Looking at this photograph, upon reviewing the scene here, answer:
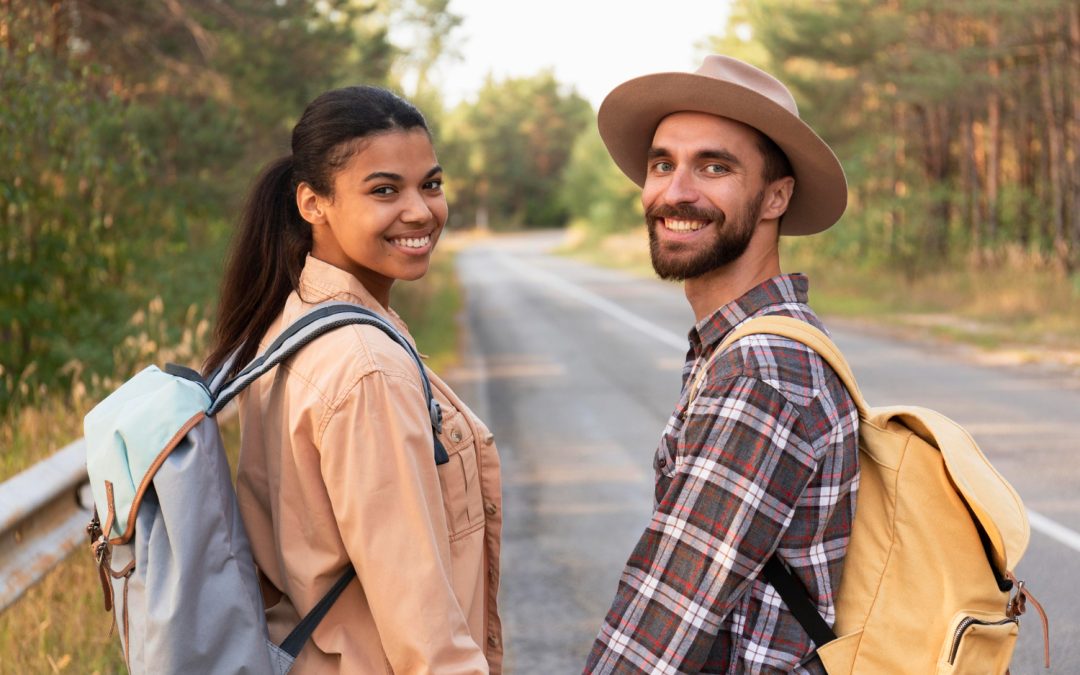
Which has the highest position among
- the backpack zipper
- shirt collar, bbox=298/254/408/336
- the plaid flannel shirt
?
shirt collar, bbox=298/254/408/336

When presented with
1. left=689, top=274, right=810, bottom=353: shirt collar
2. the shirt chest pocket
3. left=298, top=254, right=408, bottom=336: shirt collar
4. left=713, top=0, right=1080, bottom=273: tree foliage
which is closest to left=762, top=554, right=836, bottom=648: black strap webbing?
left=689, top=274, right=810, bottom=353: shirt collar

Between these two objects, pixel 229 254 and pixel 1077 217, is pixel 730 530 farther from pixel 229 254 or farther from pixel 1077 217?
pixel 1077 217

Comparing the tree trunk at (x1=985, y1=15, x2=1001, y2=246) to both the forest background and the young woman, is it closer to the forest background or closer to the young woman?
the forest background

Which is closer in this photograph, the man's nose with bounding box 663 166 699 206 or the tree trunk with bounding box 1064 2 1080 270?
Answer: the man's nose with bounding box 663 166 699 206

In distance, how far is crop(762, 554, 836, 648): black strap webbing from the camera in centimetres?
192

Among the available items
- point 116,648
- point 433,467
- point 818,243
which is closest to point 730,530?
point 433,467

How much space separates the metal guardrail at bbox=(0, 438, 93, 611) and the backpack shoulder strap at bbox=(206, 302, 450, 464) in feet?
5.42

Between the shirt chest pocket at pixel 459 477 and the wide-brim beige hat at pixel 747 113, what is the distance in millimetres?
786

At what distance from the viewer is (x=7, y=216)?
7.48m

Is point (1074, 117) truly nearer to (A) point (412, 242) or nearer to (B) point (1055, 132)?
(B) point (1055, 132)

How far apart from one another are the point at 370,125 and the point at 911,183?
24.7 m

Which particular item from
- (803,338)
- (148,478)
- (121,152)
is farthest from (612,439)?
(148,478)

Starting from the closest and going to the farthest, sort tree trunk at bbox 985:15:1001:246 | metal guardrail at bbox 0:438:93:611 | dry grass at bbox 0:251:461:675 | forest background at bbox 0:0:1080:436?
1. metal guardrail at bbox 0:438:93:611
2. dry grass at bbox 0:251:461:675
3. forest background at bbox 0:0:1080:436
4. tree trunk at bbox 985:15:1001:246

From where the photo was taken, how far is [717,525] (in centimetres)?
189
